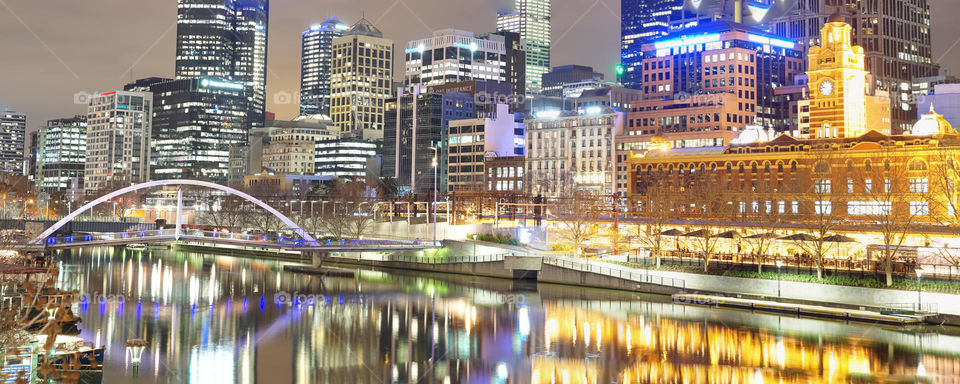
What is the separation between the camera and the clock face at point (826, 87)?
12250cm

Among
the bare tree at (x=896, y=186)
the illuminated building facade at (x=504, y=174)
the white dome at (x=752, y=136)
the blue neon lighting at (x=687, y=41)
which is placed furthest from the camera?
the blue neon lighting at (x=687, y=41)

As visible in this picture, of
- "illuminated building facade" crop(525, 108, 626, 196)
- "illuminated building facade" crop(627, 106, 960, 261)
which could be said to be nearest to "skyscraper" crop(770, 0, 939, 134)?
"illuminated building facade" crop(525, 108, 626, 196)

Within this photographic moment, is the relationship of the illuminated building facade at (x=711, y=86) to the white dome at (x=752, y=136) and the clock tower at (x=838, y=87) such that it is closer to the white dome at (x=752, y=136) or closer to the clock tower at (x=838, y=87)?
the clock tower at (x=838, y=87)

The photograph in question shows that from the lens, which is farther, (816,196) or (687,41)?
(687,41)

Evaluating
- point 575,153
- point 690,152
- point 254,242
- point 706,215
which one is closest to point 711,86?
point 575,153

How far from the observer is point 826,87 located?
123000 millimetres

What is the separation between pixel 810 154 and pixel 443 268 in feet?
140

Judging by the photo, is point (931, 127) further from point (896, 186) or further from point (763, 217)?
point (763, 217)

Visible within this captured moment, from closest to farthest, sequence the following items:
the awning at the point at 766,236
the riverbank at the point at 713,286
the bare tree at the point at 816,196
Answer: the riverbank at the point at 713,286, the bare tree at the point at 816,196, the awning at the point at 766,236

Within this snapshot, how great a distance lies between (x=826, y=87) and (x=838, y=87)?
1763 millimetres

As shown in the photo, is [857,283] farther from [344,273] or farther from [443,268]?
[344,273]

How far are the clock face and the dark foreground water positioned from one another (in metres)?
67.0

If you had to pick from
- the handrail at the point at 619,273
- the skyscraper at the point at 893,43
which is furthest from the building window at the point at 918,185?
the skyscraper at the point at 893,43

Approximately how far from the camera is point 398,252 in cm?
9600
